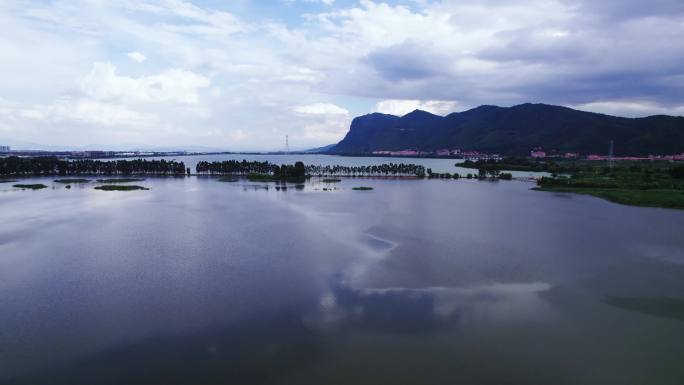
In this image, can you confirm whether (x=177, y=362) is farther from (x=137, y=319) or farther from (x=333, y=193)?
(x=333, y=193)

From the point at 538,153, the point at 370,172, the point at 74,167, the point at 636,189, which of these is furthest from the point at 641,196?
the point at 538,153

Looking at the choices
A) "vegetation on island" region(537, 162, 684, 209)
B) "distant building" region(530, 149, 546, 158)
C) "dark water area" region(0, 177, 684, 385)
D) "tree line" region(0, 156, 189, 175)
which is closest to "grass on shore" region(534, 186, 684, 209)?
"vegetation on island" region(537, 162, 684, 209)

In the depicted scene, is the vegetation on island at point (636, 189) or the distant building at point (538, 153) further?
the distant building at point (538, 153)

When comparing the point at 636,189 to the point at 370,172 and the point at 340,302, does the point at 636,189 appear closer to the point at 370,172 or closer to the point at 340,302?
the point at 340,302

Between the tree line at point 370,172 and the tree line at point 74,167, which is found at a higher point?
the tree line at point 74,167

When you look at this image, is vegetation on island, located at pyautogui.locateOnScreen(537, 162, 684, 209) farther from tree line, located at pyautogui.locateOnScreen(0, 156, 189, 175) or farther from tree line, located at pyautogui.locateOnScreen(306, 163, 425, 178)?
tree line, located at pyautogui.locateOnScreen(0, 156, 189, 175)

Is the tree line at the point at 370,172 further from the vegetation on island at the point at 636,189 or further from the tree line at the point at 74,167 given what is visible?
the vegetation on island at the point at 636,189

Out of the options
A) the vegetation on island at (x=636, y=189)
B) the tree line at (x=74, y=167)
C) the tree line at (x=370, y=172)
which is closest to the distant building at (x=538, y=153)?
the tree line at (x=370, y=172)
